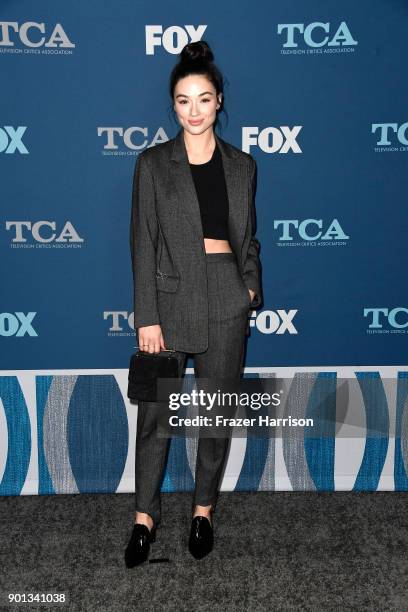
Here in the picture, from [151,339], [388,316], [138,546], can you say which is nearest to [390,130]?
[388,316]

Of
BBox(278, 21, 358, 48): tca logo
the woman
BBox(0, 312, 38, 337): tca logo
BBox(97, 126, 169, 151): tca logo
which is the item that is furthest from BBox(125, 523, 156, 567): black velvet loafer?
BBox(278, 21, 358, 48): tca logo

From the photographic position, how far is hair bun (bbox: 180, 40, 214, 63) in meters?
2.44

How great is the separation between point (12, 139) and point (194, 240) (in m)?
0.93

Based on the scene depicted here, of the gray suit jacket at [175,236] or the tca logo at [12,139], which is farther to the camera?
the tca logo at [12,139]

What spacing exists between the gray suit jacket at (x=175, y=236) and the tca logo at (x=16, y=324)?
69 cm

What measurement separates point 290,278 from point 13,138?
1304 mm

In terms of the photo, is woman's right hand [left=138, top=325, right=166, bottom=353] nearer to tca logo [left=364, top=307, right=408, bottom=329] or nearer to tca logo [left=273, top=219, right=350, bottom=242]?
tca logo [left=273, top=219, right=350, bottom=242]

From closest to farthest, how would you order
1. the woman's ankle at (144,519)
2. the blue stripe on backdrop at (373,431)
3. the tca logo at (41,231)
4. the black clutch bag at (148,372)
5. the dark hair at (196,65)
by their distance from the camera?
the dark hair at (196,65), the black clutch bag at (148,372), the woman's ankle at (144,519), the tca logo at (41,231), the blue stripe on backdrop at (373,431)

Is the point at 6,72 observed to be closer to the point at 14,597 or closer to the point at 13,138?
the point at 13,138

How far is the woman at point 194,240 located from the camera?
2.42m

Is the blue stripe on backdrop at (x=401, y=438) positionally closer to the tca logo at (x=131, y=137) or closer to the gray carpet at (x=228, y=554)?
the gray carpet at (x=228, y=554)

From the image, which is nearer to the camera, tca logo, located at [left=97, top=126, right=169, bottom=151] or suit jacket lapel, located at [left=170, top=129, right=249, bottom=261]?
suit jacket lapel, located at [left=170, top=129, right=249, bottom=261]

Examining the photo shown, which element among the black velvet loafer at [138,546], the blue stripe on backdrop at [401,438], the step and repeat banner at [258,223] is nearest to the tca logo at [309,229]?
the step and repeat banner at [258,223]

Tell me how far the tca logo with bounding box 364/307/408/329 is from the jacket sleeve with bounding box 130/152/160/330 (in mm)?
1055
